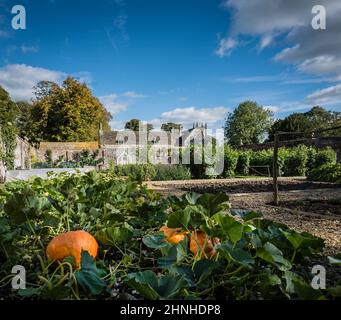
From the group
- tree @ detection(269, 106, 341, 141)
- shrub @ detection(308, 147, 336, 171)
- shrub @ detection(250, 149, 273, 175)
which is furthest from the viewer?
tree @ detection(269, 106, 341, 141)

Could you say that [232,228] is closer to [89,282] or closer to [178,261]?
[178,261]

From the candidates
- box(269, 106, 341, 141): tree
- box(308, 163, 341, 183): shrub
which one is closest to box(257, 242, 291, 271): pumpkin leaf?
box(308, 163, 341, 183): shrub

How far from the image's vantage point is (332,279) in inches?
59.9

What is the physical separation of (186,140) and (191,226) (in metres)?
42.8

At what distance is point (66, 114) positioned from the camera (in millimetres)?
33406

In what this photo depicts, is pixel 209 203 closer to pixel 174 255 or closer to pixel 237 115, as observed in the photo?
pixel 174 255

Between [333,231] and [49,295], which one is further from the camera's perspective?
[333,231]

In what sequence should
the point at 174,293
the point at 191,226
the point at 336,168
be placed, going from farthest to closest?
the point at 336,168 < the point at 191,226 < the point at 174,293

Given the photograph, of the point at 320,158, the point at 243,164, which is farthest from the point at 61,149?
the point at 320,158

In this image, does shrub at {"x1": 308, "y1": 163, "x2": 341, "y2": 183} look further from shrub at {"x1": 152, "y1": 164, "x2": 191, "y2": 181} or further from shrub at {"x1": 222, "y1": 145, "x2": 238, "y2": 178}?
shrub at {"x1": 152, "y1": 164, "x2": 191, "y2": 181}

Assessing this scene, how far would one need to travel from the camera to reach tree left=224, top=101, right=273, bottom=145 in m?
47.2

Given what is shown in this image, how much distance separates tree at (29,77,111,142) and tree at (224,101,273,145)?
19.8 meters

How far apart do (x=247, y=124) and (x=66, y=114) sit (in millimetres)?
26092
